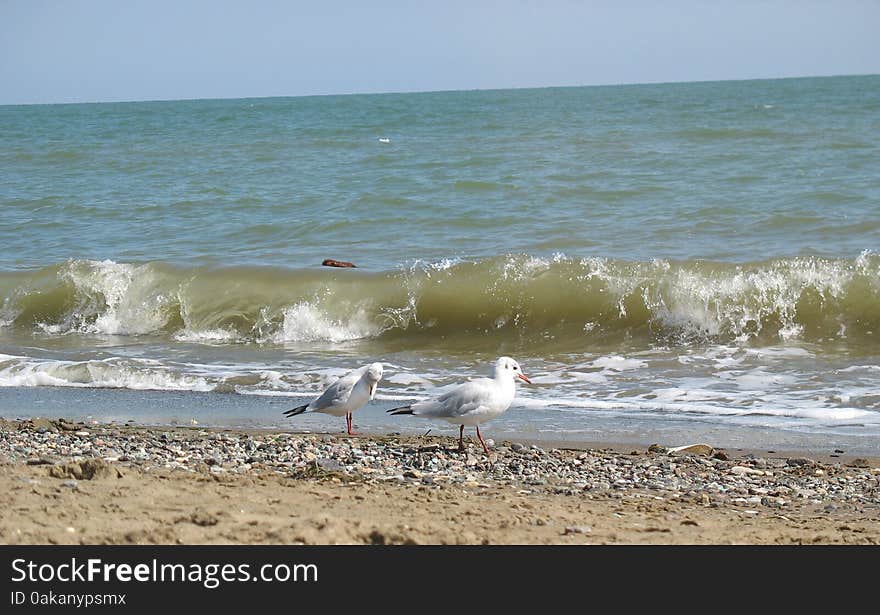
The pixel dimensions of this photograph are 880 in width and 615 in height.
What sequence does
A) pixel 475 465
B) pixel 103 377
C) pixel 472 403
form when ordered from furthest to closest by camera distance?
pixel 103 377, pixel 472 403, pixel 475 465

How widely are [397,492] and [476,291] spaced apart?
773 centimetres

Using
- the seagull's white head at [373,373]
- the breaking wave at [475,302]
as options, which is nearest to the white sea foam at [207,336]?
the breaking wave at [475,302]

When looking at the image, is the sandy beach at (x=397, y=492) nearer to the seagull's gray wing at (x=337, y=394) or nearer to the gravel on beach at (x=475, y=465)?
the gravel on beach at (x=475, y=465)

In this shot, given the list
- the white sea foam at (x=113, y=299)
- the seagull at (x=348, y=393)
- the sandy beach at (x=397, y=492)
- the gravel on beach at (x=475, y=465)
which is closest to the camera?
the sandy beach at (x=397, y=492)


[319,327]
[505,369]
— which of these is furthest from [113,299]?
[505,369]

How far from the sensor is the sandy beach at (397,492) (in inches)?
174

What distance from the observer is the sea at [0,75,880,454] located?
28.1ft

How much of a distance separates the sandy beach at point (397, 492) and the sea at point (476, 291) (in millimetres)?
794

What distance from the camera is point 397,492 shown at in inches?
212

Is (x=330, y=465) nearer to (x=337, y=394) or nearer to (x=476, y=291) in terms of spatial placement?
(x=337, y=394)

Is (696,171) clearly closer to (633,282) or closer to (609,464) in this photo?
(633,282)
